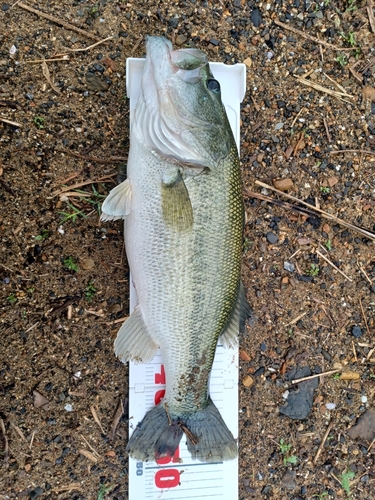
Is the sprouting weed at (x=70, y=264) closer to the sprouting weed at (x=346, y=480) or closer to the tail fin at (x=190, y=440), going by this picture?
the tail fin at (x=190, y=440)

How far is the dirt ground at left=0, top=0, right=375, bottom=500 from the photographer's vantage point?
2734mm

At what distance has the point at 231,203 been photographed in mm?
2381

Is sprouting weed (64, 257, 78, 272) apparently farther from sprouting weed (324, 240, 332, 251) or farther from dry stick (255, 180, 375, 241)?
sprouting weed (324, 240, 332, 251)

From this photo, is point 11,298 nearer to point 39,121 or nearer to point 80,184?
point 80,184

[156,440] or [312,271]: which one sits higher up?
[312,271]

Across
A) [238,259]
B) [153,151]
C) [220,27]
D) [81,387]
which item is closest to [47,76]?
[153,151]

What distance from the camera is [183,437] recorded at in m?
2.78

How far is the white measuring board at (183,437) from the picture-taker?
2770mm

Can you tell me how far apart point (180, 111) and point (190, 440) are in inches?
77.6

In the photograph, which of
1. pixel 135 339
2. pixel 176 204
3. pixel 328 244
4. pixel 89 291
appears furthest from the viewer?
pixel 328 244

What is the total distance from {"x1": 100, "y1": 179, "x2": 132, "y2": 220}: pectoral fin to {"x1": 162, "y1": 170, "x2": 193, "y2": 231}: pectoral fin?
237mm

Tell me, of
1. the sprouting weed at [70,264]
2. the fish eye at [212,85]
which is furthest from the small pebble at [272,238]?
the sprouting weed at [70,264]

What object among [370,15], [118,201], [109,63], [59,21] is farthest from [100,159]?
[370,15]

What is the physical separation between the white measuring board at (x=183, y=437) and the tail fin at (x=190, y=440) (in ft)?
0.66
